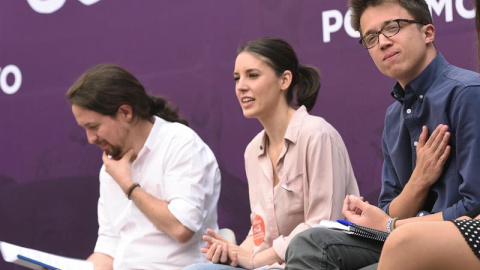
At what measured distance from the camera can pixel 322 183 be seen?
122 inches

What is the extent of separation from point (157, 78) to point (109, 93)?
77 cm

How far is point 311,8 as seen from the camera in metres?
3.94

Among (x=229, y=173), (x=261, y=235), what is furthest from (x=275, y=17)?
(x=261, y=235)

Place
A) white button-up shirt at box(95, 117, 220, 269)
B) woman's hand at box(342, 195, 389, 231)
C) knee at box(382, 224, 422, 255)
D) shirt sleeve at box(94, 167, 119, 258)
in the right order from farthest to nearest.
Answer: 1. shirt sleeve at box(94, 167, 119, 258)
2. white button-up shirt at box(95, 117, 220, 269)
3. woman's hand at box(342, 195, 389, 231)
4. knee at box(382, 224, 422, 255)

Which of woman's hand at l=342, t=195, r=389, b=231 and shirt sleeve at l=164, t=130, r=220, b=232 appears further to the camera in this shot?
shirt sleeve at l=164, t=130, r=220, b=232

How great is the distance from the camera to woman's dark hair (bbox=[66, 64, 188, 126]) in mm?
3732

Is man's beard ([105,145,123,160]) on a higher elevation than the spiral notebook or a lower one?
higher

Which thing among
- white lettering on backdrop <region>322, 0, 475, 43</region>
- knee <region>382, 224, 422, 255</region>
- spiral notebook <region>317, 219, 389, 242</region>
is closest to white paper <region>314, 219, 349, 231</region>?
spiral notebook <region>317, 219, 389, 242</region>

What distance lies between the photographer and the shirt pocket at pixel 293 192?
3.17 metres

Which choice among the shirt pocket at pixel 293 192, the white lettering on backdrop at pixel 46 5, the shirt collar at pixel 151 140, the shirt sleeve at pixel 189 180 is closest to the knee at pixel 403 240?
the shirt pocket at pixel 293 192

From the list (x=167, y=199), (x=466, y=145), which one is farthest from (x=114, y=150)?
(x=466, y=145)

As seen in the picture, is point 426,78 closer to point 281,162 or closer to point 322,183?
point 322,183

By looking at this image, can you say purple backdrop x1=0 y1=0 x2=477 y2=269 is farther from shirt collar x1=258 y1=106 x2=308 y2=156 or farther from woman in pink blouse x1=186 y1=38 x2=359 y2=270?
shirt collar x1=258 y1=106 x2=308 y2=156

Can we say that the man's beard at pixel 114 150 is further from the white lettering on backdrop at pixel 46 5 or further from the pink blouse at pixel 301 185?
the white lettering on backdrop at pixel 46 5
